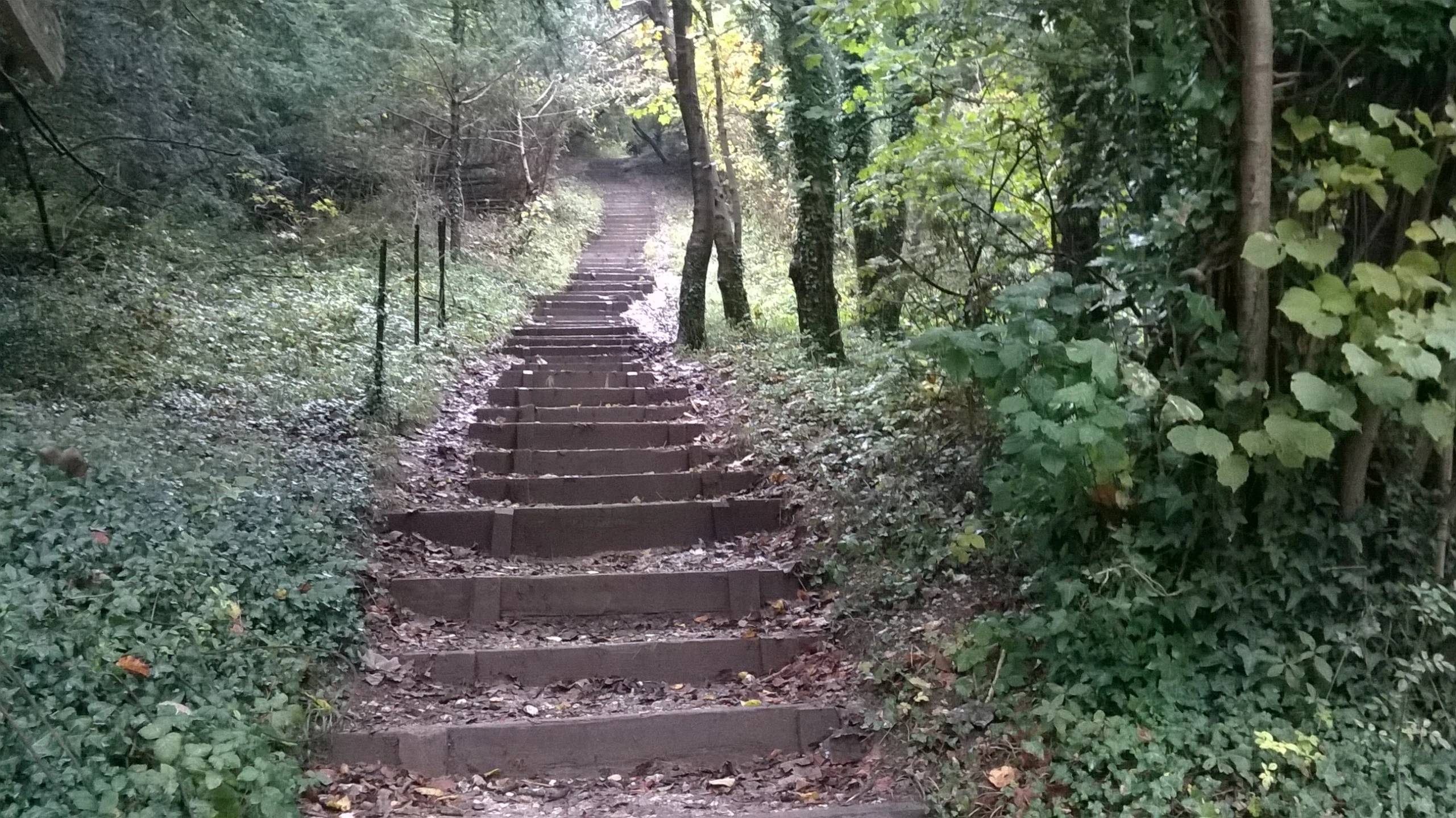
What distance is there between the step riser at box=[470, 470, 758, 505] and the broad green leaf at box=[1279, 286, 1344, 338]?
408cm

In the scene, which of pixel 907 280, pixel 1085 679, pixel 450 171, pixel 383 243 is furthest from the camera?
pixel 450 171

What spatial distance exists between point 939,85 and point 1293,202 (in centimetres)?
232

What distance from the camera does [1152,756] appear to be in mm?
3145

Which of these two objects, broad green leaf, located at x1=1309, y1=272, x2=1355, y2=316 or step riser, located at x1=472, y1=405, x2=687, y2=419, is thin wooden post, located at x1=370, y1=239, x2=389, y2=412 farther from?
broad green leaf, located at x1=1309, y1=272, x2=1355, y2=316

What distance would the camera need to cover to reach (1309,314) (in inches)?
113

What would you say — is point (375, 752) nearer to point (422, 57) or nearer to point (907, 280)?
point (907, 280)

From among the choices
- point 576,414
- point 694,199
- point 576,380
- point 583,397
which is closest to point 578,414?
point 576,414

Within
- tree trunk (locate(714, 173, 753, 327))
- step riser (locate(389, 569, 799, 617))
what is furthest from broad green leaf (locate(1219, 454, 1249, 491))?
tree trunk (locate(714, 173, 753, 327))

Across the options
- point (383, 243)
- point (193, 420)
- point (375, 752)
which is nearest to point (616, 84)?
point (383, 243)

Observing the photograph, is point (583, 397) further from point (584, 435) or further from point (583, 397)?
point (584, 435)

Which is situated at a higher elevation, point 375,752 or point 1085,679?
point 1085,679

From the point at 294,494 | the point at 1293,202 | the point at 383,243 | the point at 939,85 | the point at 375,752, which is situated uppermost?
the point at 939,85

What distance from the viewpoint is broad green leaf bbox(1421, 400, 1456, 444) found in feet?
9.12

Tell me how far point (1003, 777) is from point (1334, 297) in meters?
1.82
